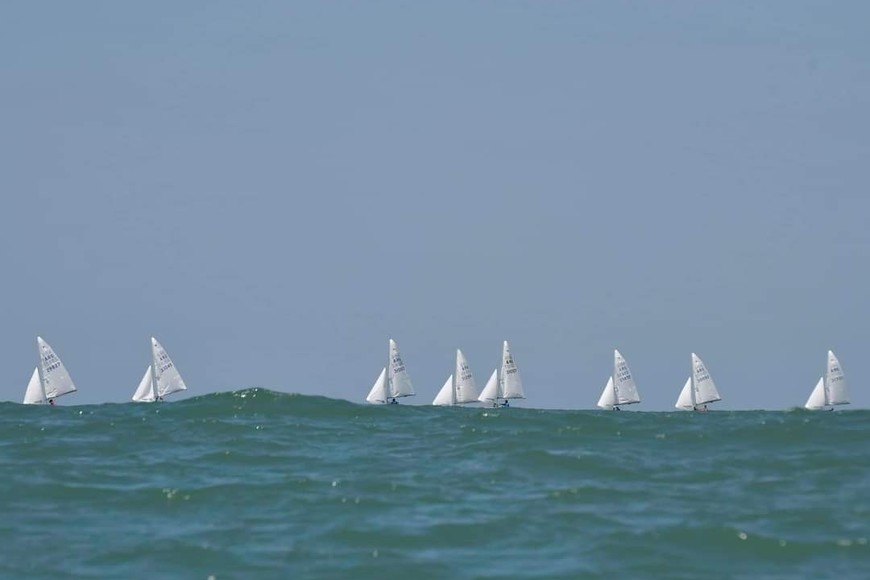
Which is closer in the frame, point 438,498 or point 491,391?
point 438,498

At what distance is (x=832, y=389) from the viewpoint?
120500 mm

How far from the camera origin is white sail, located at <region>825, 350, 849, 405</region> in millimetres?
120125

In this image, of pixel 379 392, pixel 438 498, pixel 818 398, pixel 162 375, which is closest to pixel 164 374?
pixel 162 375

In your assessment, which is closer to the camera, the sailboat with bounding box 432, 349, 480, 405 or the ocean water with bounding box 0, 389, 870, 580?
the ocean water with bounding box 0, 389, 870, 580

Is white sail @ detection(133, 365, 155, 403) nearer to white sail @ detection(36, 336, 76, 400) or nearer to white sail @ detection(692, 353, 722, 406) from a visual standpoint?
white sail @ detection(36, 336, 76, 400)

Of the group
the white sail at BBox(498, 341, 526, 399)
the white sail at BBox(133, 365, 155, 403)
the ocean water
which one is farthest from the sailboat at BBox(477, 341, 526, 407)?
the ocean water

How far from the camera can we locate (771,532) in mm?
33281

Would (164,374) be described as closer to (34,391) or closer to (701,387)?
(34,391)

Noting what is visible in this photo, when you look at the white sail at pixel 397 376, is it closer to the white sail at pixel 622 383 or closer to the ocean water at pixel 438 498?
the white sail at pixel 622 383

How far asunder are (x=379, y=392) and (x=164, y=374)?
20.0 meters

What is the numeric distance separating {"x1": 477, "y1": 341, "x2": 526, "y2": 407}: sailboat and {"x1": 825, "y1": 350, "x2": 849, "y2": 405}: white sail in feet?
87.1

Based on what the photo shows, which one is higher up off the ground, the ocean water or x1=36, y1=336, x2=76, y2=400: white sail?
x1=36, y1=336, x2=76, y2=400: white sail

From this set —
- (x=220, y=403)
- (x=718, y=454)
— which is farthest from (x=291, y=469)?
(x=220, y=403)

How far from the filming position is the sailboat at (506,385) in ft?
396
